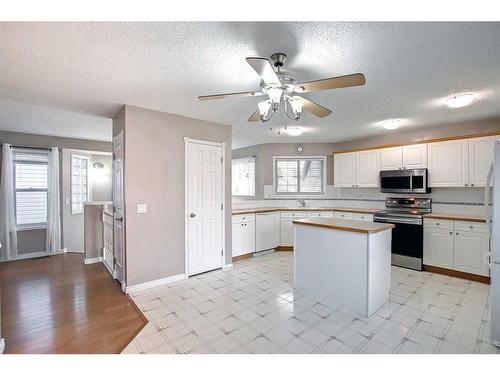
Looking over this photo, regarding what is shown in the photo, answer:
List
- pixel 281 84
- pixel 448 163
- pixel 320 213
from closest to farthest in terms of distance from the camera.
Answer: pixel 281 84 → pixel 448 163 → pixel 320 213

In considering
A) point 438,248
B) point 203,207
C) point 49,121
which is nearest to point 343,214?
point 438,248

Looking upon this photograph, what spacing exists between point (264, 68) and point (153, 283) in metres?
2.93

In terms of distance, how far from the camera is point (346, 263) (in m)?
2.55

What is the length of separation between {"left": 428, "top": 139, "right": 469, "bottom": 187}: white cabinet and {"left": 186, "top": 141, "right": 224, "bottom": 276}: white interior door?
341 cm

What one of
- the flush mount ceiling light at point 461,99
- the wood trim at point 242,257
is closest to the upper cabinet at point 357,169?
the flush mount ceiling light at point 461,99

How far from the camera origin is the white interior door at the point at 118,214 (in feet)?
10.2

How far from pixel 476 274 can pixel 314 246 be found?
2.41 m

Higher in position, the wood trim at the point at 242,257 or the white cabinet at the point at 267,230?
the white cabinet at the point at 267,230

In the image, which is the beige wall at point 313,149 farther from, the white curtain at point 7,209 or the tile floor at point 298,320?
the white curtain at point 7,209

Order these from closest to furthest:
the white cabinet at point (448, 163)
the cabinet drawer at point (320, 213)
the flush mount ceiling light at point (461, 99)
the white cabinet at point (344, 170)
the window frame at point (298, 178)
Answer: the flush mount ceiling light at point (461, 99) < the white cabinet at point (448, 163) < the cabinet drawer at point (320, 213) < the white cabinet at point (344, 170) < the window frame at point (298, 178)

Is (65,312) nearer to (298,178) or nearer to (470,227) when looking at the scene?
(298,178)

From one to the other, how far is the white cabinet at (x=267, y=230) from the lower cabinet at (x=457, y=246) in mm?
2441

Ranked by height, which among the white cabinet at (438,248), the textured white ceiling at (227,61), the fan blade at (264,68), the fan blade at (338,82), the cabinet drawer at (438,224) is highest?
the textured white ceiling at (227,61)

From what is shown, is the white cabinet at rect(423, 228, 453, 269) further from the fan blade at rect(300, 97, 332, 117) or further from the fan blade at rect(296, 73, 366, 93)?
the fan blade at rect(296, 73, 366, 93)
